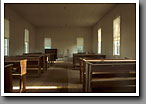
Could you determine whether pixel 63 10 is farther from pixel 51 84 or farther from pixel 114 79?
pixel 114 79

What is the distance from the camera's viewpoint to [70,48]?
585 inches

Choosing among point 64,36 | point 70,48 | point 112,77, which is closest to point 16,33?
point 64,36

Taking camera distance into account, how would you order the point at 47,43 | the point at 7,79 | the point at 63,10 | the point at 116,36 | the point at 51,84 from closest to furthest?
the point at 7,79 → the point at 51,84 → the point at 116,36 → the point at 63,10 → the point at 47,43

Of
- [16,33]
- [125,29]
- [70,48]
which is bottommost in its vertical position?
[70,48]

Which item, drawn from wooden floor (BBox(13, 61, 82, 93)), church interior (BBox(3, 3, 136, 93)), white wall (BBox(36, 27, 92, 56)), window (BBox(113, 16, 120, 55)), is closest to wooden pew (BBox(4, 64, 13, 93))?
church interior (BBox(3, 3, 136, 93))

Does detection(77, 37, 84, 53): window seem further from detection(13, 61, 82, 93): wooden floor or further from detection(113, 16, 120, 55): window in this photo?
detection(13, 61, 82, 93): wooden floor

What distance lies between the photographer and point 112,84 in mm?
2506

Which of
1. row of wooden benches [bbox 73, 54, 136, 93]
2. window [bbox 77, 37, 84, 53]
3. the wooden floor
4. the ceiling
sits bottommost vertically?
the wooden floor

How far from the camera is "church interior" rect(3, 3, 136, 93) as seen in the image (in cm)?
250

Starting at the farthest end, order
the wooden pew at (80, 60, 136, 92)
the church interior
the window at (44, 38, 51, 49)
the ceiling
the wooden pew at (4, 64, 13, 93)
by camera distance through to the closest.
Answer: the window at (44, 38, 51, 49) < the ceiling < the church interior < the wooden pew at (80, 60, 136, 92) < the wooden pew at (4, 64, 13, 93)

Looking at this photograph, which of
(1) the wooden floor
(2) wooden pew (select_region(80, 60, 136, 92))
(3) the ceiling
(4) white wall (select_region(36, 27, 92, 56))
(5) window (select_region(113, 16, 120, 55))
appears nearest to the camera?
(2) wooden pew (select_region(80, 60, 136, 92))

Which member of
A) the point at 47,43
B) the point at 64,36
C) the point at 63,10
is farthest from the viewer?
the point at 47,43

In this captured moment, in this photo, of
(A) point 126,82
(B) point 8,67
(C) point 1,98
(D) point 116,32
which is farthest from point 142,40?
(D) point 116,32

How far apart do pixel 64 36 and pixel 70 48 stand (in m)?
1.26
